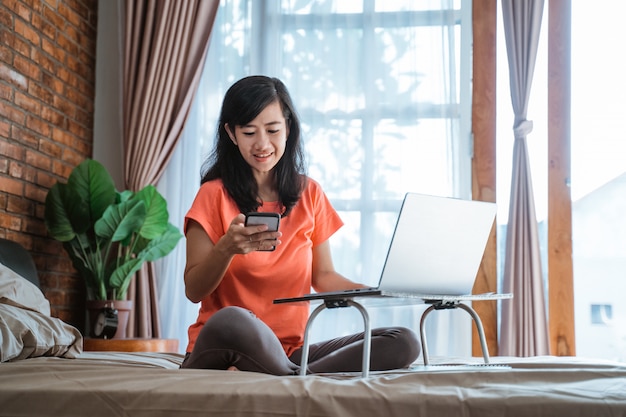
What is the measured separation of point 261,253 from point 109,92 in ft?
8.27

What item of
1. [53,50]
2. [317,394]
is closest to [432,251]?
[317,394]

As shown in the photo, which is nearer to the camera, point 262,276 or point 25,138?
point 262,276

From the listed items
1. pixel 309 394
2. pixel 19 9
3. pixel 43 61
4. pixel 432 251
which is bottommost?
pixel 309 394

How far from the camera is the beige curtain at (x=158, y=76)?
404cm

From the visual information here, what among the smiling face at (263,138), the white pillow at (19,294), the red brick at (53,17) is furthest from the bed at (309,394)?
the red brick at (53,17)

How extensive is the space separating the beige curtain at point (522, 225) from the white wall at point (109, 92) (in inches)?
83.8

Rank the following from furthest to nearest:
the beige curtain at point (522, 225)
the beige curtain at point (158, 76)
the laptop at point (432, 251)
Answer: the beige curtain at point (158, 76) < the beige curtain at point (522, 225) < the laptop at point (432, 251)

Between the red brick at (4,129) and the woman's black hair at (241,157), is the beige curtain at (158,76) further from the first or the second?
the woman's black hair at (241,157)

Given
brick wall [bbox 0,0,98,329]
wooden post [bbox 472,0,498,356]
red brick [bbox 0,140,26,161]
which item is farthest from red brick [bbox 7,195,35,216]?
wooden post [bbox 472,0,498,356]

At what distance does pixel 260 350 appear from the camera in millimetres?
1613

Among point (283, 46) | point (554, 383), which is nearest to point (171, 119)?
point (283, 46)

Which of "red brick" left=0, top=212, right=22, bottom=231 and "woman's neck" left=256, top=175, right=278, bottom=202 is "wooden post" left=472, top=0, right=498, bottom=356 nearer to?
"woman's neck" left=256, top=175, right=278, bottom=202

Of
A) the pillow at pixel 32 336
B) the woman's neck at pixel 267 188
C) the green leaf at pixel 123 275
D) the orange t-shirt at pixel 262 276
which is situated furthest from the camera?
the green leaf at pixel 123 275

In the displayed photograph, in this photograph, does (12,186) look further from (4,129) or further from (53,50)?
(53,50)
